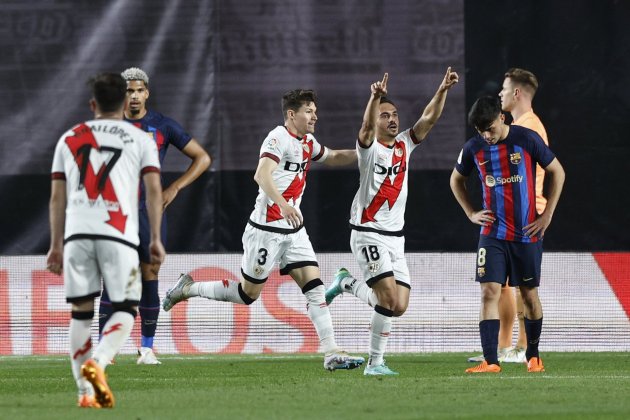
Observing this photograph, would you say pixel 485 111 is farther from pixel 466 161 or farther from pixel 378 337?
pixel 378 337

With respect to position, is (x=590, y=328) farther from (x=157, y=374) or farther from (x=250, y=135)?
(x=157, y=374)

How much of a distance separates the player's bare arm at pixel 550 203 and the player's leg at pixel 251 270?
5.57 ft

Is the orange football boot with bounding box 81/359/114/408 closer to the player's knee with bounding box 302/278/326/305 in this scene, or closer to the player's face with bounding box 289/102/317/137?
the player's knee with bounding box 302/278/326/305

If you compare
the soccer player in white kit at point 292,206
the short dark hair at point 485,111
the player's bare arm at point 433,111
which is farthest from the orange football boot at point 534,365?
the player's bare arm at point 433,111

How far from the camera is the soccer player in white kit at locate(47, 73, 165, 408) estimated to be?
245 inches

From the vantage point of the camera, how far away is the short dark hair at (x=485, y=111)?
8352 millimetres

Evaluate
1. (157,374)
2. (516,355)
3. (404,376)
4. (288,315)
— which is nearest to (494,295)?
(404,376)

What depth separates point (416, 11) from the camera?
39.6 ft

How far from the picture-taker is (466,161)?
894 centimetres

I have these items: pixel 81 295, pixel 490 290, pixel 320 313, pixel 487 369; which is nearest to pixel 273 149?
pixel 320 313

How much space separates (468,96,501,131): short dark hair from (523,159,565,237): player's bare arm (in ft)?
1.69

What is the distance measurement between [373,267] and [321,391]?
67.3 inches

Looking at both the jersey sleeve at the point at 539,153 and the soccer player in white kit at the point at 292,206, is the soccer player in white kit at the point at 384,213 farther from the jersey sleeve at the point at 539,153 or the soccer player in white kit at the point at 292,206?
the jersey sleeve at the point at 539,153

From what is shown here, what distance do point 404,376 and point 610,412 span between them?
245 centimetres
